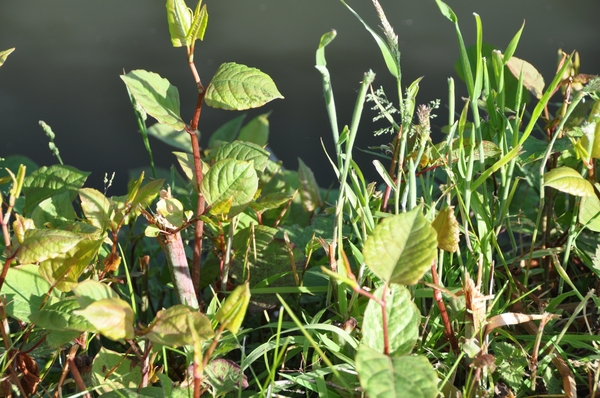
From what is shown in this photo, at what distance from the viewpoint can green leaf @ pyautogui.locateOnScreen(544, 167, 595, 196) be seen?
45cm

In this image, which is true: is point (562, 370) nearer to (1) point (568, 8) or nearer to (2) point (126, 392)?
(2) point (126, 392)

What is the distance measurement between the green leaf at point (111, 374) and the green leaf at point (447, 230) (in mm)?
220

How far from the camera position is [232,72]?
1.51 ft

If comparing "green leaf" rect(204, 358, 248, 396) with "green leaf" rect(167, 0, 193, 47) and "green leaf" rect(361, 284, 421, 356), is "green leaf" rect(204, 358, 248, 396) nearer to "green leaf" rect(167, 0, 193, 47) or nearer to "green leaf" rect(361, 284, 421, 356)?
"green leaf" rect(361, 284, 421, 356)

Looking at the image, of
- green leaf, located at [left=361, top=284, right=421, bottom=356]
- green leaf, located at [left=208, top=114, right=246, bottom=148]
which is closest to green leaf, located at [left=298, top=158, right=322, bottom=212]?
green leaf, located at [left=208, top=114, right=246, bottom=148]

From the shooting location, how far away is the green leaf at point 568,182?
17.6 inches

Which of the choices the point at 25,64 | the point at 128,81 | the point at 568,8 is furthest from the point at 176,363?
the point at 568,8

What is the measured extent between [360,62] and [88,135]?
2.78ft

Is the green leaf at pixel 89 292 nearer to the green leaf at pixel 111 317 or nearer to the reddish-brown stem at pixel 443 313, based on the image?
the green leaf at pixel 111 317

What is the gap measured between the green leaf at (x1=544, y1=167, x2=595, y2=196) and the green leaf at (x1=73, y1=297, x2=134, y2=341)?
0.28m

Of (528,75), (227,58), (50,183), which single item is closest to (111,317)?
(50,183)

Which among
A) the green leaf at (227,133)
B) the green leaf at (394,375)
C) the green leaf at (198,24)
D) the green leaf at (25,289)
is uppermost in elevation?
the green leaf at (198,24)

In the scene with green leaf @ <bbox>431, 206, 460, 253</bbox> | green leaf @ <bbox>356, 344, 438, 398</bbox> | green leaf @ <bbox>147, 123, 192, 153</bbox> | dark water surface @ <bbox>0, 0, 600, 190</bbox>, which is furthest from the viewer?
dark water surface @ <bbox>0, 0, 600, 190</bbox>

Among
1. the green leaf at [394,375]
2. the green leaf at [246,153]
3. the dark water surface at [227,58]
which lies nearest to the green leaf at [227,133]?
the green leaf at [246,153]
